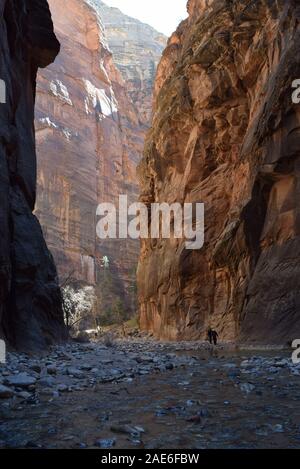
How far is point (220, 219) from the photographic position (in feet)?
97.0

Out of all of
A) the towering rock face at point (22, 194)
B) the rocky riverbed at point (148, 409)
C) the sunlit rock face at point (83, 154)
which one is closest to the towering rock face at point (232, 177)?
the towering rock face at point (22, 194)

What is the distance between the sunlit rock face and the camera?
76.9m

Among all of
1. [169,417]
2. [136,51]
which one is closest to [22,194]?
[169,417]

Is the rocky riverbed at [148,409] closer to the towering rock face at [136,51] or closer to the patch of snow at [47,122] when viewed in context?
the patch of snow at [47,122]

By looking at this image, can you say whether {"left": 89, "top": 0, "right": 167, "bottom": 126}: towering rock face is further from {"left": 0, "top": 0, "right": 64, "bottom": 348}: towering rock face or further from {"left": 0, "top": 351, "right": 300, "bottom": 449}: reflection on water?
{"left": 0, "top": 351, "right": 300, "bottom": 449}: reflection on water

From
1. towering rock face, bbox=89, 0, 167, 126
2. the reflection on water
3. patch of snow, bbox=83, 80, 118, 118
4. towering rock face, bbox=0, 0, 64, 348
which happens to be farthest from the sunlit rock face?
the reflection on water

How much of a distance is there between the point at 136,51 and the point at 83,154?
74.8 m

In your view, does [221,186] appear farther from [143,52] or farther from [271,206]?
[143,52]

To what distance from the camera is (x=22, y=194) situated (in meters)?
16.6

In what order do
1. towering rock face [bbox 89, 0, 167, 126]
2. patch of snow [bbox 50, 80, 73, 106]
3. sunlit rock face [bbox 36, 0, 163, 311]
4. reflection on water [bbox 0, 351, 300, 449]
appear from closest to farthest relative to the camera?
reflection on water [bbox 0, 351, 300, 449], sunlit rock face [bbox 36, 0, 163, 311], patch of snow [bbox 50, 80, 73, 106], towering rock face [bbox 89, 0, 167, 126]

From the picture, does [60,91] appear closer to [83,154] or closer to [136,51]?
[83,154]

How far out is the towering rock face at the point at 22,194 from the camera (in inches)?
497

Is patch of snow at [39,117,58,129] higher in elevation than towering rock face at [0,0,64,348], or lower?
higher

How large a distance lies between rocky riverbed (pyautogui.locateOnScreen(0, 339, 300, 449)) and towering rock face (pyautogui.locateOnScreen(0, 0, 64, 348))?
462 centimetres
